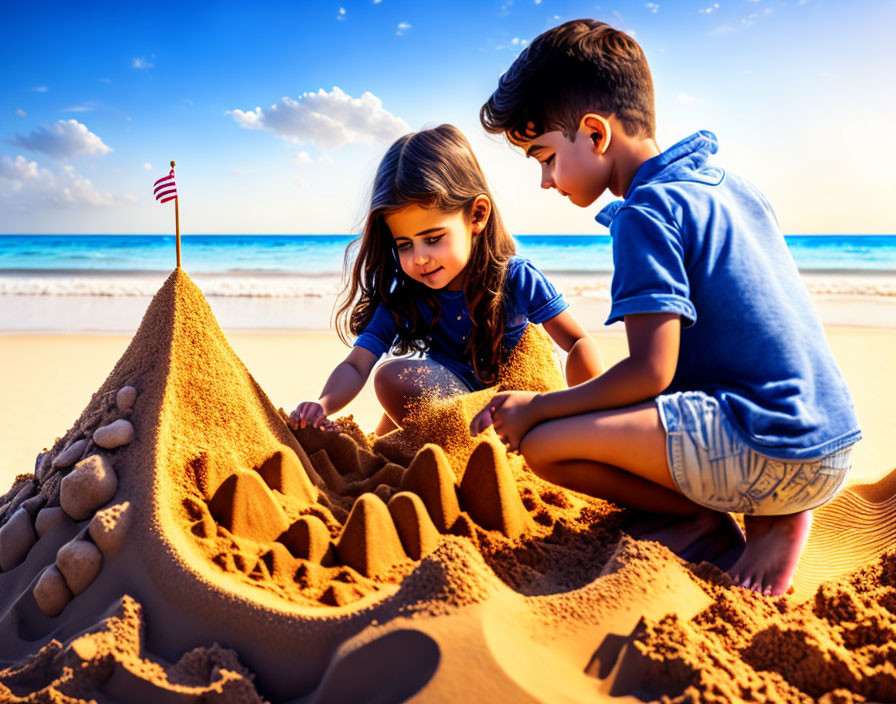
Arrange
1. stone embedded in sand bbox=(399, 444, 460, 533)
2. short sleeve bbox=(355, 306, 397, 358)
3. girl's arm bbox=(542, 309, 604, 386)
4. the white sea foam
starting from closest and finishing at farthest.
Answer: stone embedded in sand bbox=(399, 444, 460, 533) < girl's arm bbox=(542, 309, 604, 386) < short sleeve bbox=(355, 306, 397, 358) < the white sea foam

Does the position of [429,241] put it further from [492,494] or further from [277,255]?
[277,255]

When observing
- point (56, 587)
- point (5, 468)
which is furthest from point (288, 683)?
point (5, 468)

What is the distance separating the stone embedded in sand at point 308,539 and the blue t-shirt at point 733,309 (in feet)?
2.68

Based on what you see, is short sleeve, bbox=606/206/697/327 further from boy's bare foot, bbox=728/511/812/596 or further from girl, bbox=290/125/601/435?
girl, bbox=290/125/601/435

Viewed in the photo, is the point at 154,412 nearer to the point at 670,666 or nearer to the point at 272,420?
the point at 272,420

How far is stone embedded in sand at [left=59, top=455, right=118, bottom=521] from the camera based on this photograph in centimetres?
155

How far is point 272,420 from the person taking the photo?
201cm

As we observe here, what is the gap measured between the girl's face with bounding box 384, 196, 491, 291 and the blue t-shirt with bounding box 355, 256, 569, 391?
260 millimetres

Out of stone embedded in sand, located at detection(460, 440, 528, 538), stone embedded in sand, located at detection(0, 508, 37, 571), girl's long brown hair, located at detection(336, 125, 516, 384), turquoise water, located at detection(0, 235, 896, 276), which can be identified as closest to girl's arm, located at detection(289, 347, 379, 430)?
girl's long brown hair, located at detection(336, 125, 516, 384)

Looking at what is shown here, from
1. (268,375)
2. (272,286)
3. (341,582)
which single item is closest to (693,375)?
(341,582)

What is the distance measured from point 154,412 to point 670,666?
135 centimetres

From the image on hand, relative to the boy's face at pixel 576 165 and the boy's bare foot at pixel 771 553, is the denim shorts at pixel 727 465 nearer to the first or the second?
the boy's bare foot at pixel 771 553

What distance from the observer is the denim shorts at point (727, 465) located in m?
1.50

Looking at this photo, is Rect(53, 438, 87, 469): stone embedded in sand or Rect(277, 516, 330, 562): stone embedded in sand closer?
Rect(277, 516, 330, 562): stone embedded in sand
